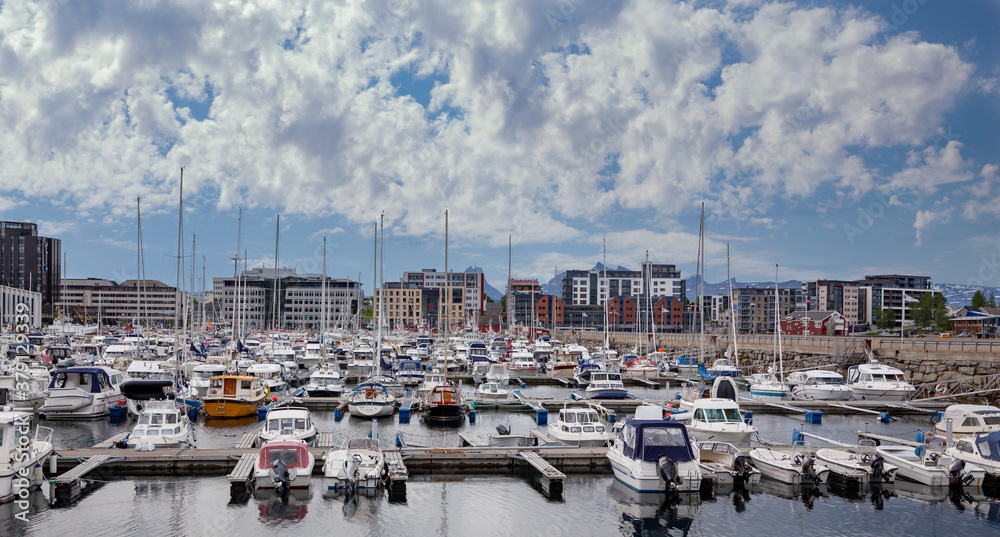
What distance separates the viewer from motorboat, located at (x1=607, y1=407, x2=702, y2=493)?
96.7 ft

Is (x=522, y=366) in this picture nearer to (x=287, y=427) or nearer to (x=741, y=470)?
(x=287, y=427)

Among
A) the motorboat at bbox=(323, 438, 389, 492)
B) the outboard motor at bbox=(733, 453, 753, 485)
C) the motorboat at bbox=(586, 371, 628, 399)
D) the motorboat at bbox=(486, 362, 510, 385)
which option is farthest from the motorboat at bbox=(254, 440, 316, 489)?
the motorboat at bbox=(486, 362, 510, 385)

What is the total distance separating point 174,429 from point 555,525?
818 inches

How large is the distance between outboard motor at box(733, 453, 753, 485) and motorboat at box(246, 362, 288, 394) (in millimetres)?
45309

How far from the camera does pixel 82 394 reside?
4934cm

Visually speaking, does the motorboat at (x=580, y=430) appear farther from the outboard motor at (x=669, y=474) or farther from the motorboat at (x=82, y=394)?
the motorboat at (x=82, y=394)

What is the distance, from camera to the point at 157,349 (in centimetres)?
9419

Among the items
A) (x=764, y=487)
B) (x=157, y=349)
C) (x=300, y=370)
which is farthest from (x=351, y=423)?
(x=157, y=349)

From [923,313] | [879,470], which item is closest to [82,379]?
[879,470]

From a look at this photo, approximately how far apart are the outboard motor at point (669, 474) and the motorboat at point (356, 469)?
11474mm

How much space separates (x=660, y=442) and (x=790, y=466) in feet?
23.2

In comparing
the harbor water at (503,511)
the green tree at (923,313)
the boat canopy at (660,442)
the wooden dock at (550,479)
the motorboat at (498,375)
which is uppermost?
the green tree at (923,313)

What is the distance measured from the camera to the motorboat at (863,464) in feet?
105

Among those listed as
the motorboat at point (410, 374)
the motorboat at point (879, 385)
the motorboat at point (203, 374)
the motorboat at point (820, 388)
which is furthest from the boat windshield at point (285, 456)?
the motorboat at point (879, 385)
